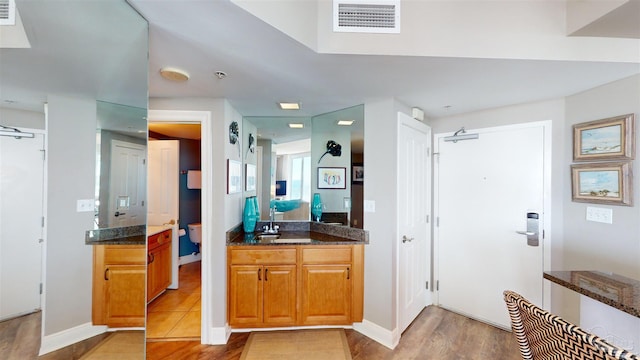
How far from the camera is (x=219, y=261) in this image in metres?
2.22

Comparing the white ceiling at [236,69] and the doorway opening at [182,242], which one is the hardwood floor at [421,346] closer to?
the doorway opening at [182,242]

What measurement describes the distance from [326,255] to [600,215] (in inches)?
86.0

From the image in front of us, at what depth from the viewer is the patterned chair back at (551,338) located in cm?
72

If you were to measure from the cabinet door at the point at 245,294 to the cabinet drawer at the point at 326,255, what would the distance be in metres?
0.45

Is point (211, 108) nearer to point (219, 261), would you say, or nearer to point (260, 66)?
point (260, 66)

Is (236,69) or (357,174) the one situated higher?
(236,69)

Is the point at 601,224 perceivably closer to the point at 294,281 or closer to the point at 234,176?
the point at 294,281

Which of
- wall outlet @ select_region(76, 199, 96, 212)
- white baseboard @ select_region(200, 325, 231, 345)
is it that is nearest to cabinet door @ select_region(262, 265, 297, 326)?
white baseboard @ select_region(200, 325, 231, 345)

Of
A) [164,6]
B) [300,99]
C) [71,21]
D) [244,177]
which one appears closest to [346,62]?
[300,99]

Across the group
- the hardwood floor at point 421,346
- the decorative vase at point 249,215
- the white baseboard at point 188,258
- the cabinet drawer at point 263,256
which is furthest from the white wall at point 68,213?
the white baseboard at point 188,258

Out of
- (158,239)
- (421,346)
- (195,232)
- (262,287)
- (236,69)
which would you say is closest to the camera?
(236,69)

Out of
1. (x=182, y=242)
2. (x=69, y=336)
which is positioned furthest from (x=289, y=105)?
(x=182, y=242)

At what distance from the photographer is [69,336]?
0.94 m

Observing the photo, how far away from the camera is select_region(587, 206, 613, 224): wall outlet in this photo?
1.83 meters
